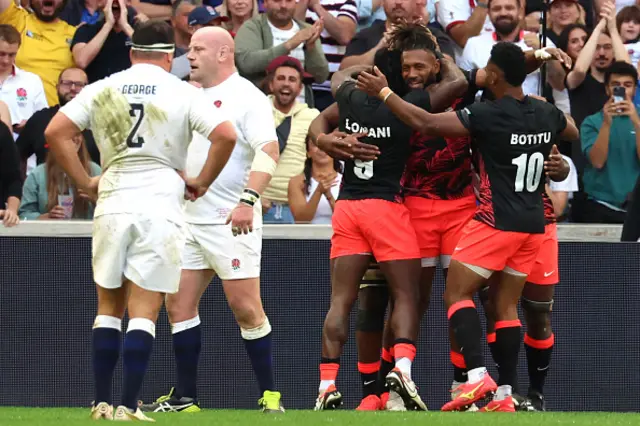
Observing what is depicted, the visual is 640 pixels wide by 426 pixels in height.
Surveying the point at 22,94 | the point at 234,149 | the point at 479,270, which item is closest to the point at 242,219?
the point at 234,149

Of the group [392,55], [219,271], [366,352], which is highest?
[392,55]

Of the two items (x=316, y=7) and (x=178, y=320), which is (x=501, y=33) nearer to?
(x=316, y=7)

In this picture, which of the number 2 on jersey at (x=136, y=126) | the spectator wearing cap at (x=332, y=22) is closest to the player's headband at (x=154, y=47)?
the number 2 on jersey at (x=136, y=126)

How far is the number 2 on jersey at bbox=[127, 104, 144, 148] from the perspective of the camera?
7.47m

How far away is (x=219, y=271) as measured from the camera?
29.8 ft

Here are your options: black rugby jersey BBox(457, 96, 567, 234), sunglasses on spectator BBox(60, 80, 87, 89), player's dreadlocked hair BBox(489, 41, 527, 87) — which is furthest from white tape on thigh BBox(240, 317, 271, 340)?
sunglasses on spectator BBox(60, 80, 87, 89)

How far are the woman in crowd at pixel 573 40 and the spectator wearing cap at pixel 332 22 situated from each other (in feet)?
6.95

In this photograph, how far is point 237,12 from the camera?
1359cm

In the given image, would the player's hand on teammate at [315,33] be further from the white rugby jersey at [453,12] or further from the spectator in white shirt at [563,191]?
the spectator in white shirt at [563,191]

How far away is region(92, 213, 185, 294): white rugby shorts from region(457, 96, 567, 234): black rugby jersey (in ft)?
7.40

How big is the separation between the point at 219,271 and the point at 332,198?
2767 mm

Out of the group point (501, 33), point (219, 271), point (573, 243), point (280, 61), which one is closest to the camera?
point (219, 271)

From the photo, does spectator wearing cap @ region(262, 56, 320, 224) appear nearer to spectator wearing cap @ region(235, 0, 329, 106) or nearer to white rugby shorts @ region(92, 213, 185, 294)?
spectator wearing cap @ region(235, 0, 329, 106)

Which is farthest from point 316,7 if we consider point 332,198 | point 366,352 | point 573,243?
point 366,352
